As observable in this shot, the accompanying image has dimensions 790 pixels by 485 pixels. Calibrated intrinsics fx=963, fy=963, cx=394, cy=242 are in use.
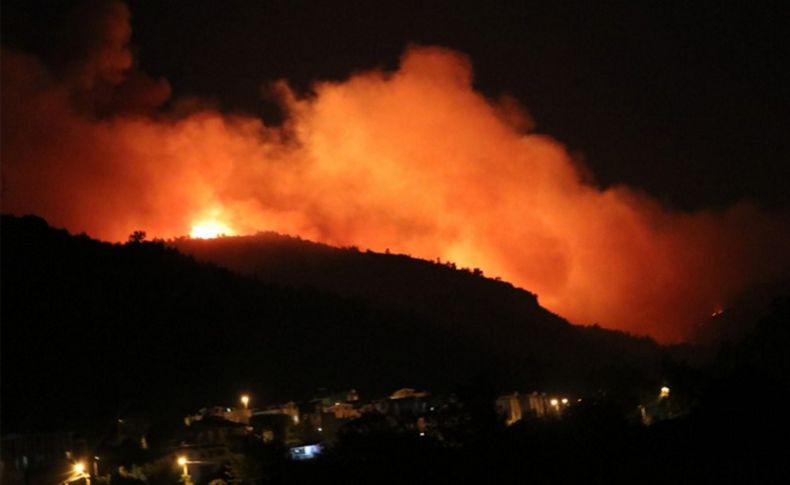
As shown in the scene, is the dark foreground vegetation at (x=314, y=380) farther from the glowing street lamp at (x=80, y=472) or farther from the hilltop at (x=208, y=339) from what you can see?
the glowing street lamp at (x=80, y=472)

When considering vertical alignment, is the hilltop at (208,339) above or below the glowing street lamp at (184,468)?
above

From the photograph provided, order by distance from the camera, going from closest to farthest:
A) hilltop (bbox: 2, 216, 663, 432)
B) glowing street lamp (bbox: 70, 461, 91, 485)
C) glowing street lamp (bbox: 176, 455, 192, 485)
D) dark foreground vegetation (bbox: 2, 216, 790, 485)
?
dark foreground vegetation (bbox: 2, 216, 790, 485), glowing street lamp (bbox: 70, 461, 91, 485), glowing street lamp (bbox: 176, 455, 192, 485), hilltop (bbox: 2, 216, 663, 432)

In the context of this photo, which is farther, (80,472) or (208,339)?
(208,339)

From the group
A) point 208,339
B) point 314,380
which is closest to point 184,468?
point 208,339

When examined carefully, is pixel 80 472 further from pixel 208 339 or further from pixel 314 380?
pixel 314 380

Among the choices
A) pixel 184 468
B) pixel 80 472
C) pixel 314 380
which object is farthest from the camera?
pixel 314 380

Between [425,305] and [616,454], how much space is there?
55.4 metres

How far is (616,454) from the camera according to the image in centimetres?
2453

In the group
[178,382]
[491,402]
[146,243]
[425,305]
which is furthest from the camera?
[425,305]

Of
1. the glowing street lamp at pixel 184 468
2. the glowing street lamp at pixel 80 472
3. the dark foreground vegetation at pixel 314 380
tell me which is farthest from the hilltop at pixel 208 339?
the glowing street lamp at pixel 184 468

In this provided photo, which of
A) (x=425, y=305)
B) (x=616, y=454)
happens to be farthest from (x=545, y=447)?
(x=425, y=305)

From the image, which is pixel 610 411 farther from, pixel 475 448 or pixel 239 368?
pixel 239 368

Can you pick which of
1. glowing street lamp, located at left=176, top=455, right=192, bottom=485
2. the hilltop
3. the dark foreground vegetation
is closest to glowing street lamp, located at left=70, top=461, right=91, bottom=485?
the dark foreground vegetation

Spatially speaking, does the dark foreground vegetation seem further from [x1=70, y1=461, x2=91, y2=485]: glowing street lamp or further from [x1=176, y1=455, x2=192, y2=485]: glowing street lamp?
[x1=70, y1=461, x2=91, y2=485]: glowing street lamp
